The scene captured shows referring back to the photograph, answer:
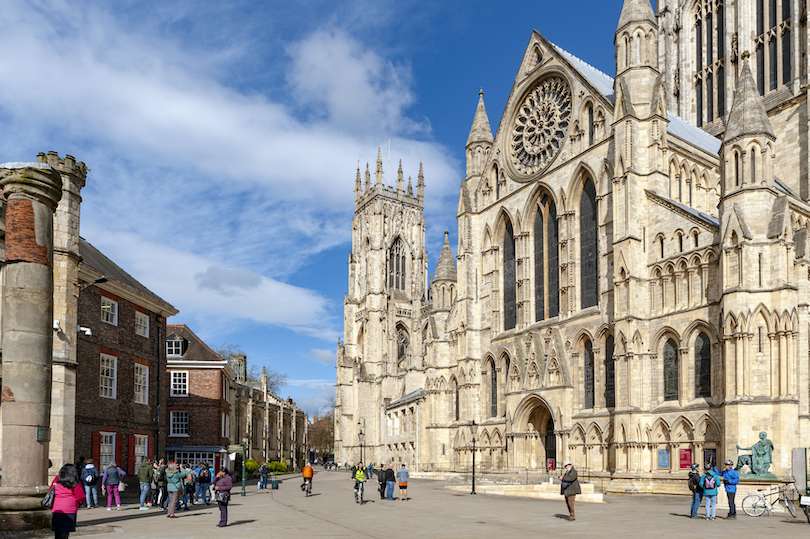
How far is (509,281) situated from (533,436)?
30.4 ft

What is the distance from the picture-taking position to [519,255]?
140ft

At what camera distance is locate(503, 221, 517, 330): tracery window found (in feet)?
143

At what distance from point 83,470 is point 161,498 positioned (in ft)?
8.54

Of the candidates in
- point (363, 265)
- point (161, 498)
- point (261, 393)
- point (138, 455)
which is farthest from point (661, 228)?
point (363, 265)

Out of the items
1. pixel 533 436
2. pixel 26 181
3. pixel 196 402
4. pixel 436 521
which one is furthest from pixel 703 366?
pixel 196 402

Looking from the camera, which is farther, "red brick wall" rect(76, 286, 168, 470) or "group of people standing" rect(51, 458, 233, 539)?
"red brick wall" rect(76, 286, 168, 470)

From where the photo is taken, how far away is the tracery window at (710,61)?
5153 cm

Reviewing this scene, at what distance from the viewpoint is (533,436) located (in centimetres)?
3994

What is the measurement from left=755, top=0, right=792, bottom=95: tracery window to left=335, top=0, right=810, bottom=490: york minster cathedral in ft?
0.45

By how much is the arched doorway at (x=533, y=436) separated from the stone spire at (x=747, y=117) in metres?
16.9

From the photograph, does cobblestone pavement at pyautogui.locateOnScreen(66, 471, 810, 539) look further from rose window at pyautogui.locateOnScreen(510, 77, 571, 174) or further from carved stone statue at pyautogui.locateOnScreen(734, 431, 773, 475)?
rose window at pyautogui.locateOnScreen(510, 77, 571, 174)

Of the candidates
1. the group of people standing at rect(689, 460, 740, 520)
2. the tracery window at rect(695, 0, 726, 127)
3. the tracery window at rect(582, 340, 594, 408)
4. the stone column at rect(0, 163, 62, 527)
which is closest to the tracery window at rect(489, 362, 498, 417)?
the tracery window at rect(582, 340, 594, 408)

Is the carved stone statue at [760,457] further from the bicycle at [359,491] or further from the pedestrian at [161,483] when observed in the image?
the pedestrian at [161,483]

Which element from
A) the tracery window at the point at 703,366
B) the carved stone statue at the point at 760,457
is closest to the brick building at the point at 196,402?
the tracery window at the point at 703,366
